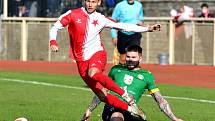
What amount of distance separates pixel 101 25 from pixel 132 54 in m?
1.67

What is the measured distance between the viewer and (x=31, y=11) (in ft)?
106

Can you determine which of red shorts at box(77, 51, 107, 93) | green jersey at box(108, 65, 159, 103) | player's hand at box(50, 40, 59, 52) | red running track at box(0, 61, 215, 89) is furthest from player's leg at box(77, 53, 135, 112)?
red running track at box(0, 61, 215, 89)

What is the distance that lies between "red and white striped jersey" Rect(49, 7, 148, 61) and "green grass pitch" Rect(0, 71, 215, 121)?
1264 mm

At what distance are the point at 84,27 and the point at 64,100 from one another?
157 inches

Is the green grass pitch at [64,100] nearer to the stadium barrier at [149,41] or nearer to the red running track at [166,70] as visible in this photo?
the red running track at [166,70]

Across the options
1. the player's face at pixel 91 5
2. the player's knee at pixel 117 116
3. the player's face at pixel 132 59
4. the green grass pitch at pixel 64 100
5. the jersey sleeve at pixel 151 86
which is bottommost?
the green grass pitch at pixel 64 100

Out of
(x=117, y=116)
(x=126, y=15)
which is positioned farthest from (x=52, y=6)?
(x=117, y=116)

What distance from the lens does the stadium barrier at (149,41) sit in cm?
2664

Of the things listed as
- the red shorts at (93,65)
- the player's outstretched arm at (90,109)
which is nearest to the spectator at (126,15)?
the red shorts at (93,65)

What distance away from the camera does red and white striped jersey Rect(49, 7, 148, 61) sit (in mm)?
11240

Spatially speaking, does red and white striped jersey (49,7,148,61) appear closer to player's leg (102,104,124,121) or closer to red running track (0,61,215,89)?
player's leg (102,104,124,121)

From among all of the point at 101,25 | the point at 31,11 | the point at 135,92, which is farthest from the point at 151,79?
the point at 31,11

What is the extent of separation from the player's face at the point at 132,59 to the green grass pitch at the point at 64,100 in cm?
252

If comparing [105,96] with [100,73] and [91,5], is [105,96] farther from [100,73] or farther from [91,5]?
[91,5]
